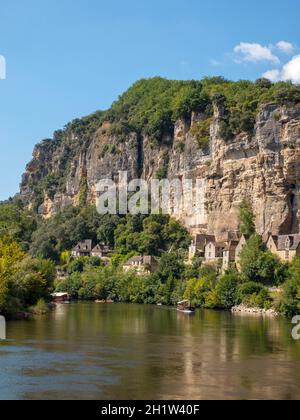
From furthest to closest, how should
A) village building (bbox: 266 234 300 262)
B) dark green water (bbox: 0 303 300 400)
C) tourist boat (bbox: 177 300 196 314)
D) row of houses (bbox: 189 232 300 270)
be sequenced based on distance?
row of houses (bbox: 189 232 300 270), village building (bbox: 266 234 300 262), tourist boat (bbox: 177 300 196 314), dark green water (bbox: 0 303 300 400)

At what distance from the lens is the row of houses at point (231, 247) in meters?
66.2

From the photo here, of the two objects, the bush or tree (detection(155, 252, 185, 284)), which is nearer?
the bush

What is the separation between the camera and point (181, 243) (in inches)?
3410

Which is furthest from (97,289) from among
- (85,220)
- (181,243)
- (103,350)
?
(103,350)

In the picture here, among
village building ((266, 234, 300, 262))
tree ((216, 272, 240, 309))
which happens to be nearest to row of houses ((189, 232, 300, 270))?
village building ((266, 234, 300, 262))

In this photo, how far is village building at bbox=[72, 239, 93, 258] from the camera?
97.6 metres

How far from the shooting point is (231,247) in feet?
240

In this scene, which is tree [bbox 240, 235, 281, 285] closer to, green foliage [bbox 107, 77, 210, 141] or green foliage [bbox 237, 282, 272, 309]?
green foliage [bbox 237, 282, 272, 309]

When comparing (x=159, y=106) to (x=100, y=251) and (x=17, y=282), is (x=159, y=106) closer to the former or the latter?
(x=100, y=251)

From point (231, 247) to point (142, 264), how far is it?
15.3 meters

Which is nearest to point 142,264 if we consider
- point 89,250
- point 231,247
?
point 231,247

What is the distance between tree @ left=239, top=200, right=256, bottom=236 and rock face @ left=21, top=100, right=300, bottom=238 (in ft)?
2.71

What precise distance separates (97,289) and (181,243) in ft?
43.1
